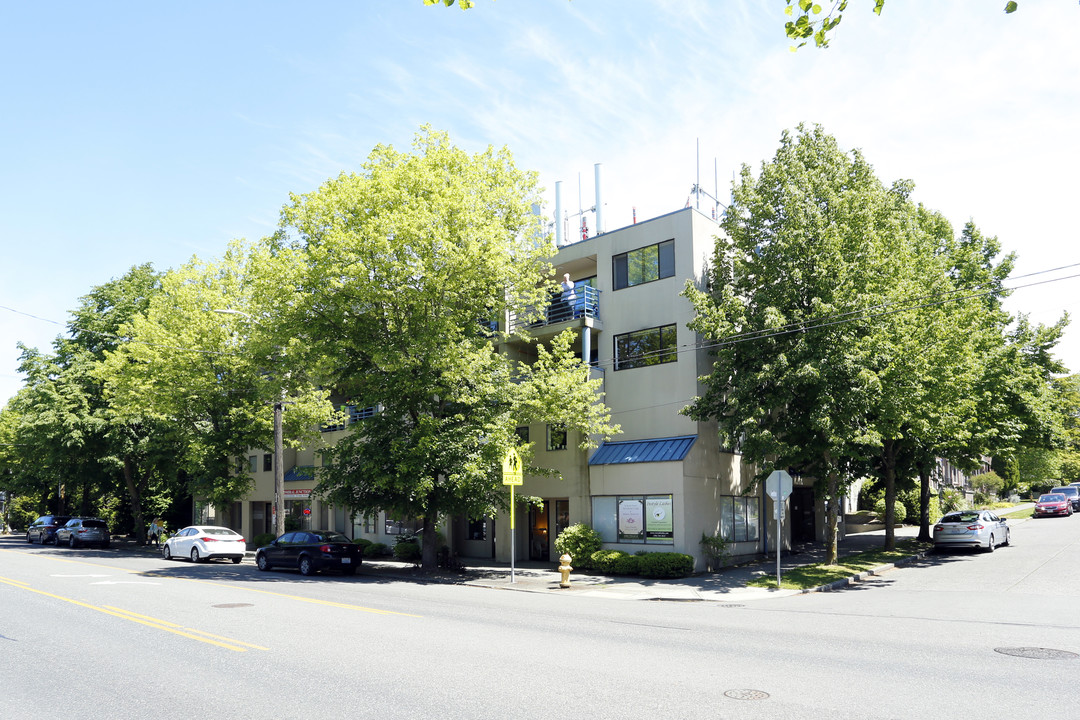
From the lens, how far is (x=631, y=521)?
2536cm

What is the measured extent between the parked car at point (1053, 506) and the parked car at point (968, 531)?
2248 cm

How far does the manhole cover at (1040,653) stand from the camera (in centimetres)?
1013

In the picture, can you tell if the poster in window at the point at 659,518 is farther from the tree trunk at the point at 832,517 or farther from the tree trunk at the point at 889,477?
the tree trunk at the point at 889,477

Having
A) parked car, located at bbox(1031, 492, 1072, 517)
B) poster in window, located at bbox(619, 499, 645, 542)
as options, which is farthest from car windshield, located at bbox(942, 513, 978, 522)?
parked car, located at bbox(1031, 492, 1072, 517)

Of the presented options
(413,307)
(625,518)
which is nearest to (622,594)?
(625,518)

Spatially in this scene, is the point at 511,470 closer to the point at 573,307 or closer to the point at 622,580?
the point at 622,580

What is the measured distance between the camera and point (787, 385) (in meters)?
21.6

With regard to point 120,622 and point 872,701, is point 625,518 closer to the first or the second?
point 120,622

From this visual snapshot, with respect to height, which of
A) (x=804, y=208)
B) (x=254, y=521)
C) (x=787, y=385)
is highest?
(x=804, y=208)

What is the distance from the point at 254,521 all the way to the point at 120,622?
109 feet

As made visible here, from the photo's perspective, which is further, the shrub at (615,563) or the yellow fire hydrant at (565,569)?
the shrub at (615,563)

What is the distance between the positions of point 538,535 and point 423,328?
34.5 ft

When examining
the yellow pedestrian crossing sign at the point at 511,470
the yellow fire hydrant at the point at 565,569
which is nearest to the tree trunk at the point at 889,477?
the yellow fire hydrant at the point at 565,569

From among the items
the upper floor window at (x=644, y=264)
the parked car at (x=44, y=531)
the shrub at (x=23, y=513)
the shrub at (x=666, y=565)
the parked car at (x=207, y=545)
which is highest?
the upper floor window at (x=644, y=264)
